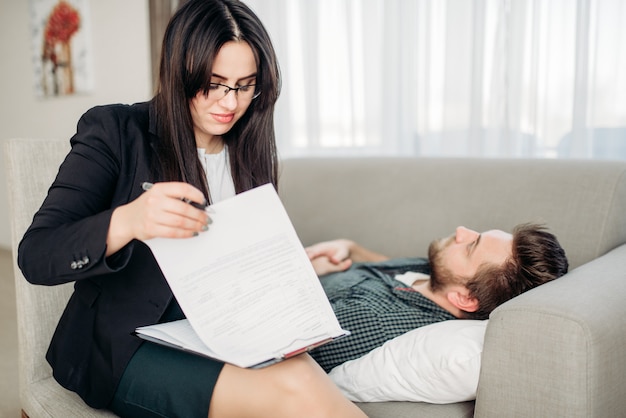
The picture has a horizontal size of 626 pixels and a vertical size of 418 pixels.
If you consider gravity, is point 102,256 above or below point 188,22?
below

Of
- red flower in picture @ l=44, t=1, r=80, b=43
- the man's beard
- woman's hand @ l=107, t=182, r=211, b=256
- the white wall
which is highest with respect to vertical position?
red flower in picture @ l=44, t=1, r=80, b=43

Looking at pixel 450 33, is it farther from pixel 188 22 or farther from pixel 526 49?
pixel 188 22

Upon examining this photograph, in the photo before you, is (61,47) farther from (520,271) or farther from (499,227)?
(520,271)

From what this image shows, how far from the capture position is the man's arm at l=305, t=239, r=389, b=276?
1.71 meters

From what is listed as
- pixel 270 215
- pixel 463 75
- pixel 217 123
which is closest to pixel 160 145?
pixel 217 123

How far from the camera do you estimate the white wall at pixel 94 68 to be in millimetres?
3727

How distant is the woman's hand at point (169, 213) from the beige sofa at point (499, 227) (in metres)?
0.51

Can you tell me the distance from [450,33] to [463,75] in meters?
0.19

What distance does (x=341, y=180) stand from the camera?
2.06 meters

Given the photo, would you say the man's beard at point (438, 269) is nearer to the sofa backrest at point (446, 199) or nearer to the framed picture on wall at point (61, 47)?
the sofa backrest at point (446, 199)

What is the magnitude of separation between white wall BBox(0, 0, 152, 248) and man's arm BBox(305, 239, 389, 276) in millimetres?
2398

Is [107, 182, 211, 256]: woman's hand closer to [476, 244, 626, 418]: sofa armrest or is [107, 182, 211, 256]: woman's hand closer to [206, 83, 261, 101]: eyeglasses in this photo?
[206, 83, 261, 101]: eyeglasses

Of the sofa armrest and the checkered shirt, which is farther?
the checkered shirt

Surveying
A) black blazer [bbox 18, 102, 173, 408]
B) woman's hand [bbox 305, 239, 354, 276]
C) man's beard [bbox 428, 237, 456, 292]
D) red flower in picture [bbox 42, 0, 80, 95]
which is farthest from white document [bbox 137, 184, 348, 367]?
red flower in picture [bbox 42, 0, 80, 95]
